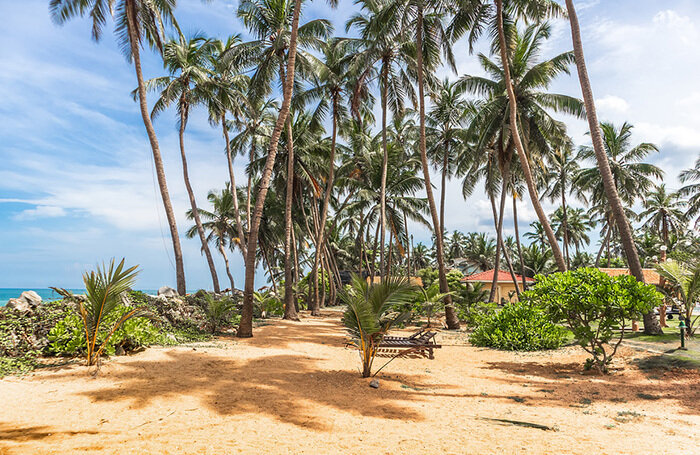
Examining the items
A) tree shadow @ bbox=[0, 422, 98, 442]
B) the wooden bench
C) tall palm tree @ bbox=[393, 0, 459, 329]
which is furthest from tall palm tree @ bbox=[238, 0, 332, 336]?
tree shadow @ bbox=[0, 422, 98, 442]

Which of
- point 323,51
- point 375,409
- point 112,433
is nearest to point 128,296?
point 112,433

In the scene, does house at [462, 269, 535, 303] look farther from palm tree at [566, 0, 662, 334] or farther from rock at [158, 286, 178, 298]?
rock at [158, 286, 178, 298]

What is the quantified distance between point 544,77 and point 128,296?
1684cm

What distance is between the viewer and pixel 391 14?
→ 1600cm

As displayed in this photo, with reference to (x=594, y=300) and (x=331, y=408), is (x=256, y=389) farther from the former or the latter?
(x=594, y=300)

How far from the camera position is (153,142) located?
14.5 metres

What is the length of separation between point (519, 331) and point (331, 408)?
7.79 m

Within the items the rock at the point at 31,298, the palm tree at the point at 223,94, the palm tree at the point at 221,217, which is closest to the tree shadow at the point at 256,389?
the rock at the point at 31,298

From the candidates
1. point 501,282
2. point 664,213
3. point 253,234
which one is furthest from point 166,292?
point 664,213

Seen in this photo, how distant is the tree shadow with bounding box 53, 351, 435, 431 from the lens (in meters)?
5.18

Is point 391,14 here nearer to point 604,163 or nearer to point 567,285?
point 604,163

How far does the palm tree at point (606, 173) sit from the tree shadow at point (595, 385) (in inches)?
167

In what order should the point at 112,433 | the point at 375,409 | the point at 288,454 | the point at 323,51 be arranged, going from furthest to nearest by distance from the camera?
the point at 323,51
the point at 375,409
the point at 112,433
the point at 288,454

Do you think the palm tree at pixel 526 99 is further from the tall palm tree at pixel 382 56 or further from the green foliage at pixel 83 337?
the green foliage at pixel 83 337
